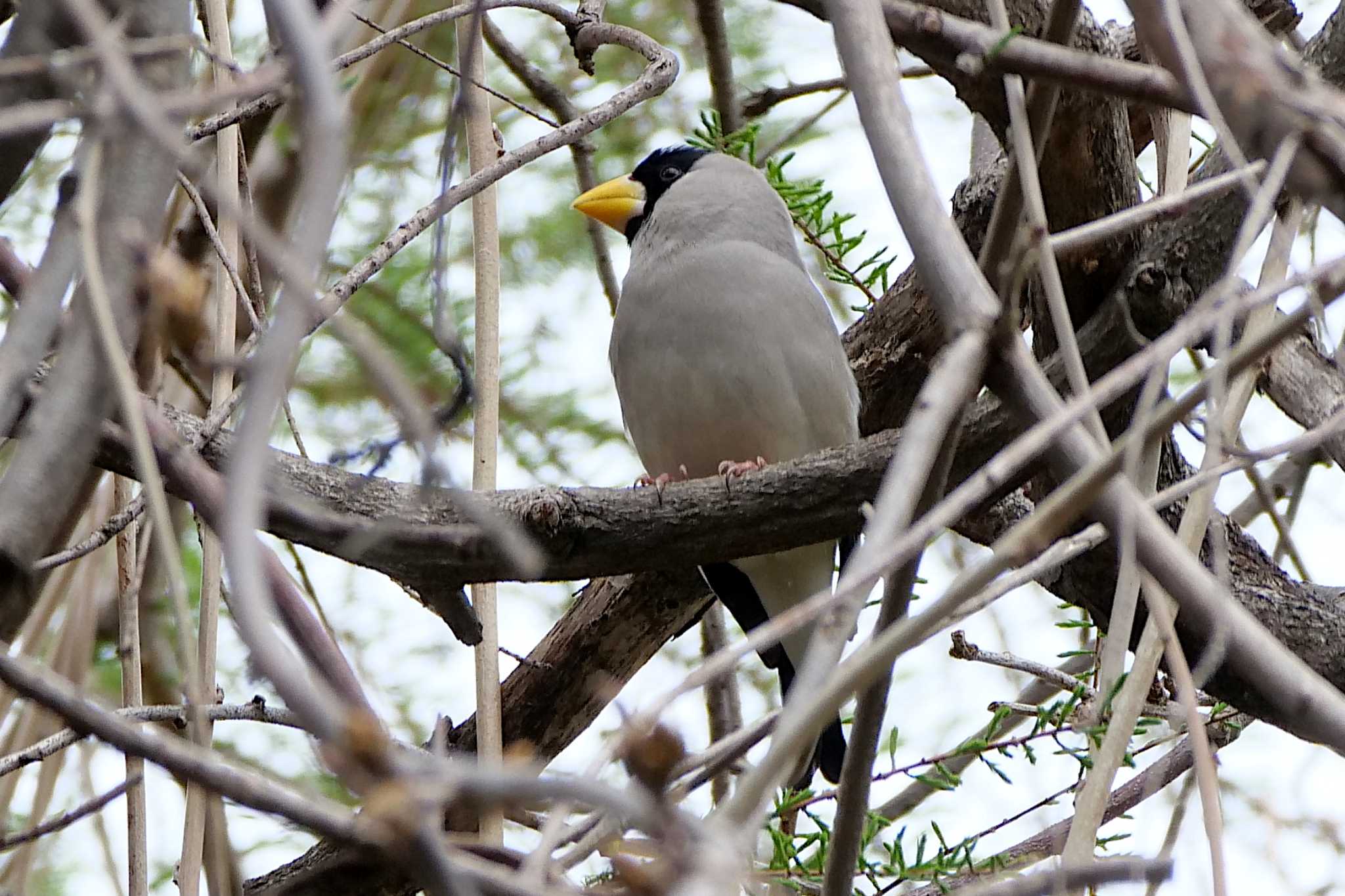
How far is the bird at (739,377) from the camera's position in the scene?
354 centimetres

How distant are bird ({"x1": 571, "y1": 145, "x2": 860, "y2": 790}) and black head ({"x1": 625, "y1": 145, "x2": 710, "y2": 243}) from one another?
472mm

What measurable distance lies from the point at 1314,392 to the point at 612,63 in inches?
98.0

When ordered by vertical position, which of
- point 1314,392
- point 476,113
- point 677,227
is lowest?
point 1314,392

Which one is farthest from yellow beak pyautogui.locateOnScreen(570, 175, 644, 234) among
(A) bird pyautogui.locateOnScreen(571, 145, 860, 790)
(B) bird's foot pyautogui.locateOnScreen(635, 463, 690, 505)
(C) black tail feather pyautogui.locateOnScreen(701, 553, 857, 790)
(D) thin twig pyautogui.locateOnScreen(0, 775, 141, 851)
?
(D) thin twig pyautogui.locateOnScreen(0, 775, 141, 851)

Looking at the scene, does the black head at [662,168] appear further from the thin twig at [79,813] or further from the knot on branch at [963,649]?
the thin twig at [79,813]

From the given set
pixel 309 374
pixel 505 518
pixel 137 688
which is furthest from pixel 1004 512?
pixel 309 374

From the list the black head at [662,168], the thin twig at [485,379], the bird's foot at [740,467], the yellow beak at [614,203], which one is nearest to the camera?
the thin twig at [485,379]

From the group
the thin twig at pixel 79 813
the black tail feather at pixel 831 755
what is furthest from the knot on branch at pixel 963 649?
the thin twig at pixel 79 813

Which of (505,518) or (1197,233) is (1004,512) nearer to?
(1197,233)

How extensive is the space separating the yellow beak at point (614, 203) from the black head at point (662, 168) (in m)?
0.02

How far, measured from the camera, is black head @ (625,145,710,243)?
4.46 metres

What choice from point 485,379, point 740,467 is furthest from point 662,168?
point 485,379

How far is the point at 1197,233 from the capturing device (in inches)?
104

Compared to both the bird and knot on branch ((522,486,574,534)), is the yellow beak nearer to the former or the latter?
the bird
